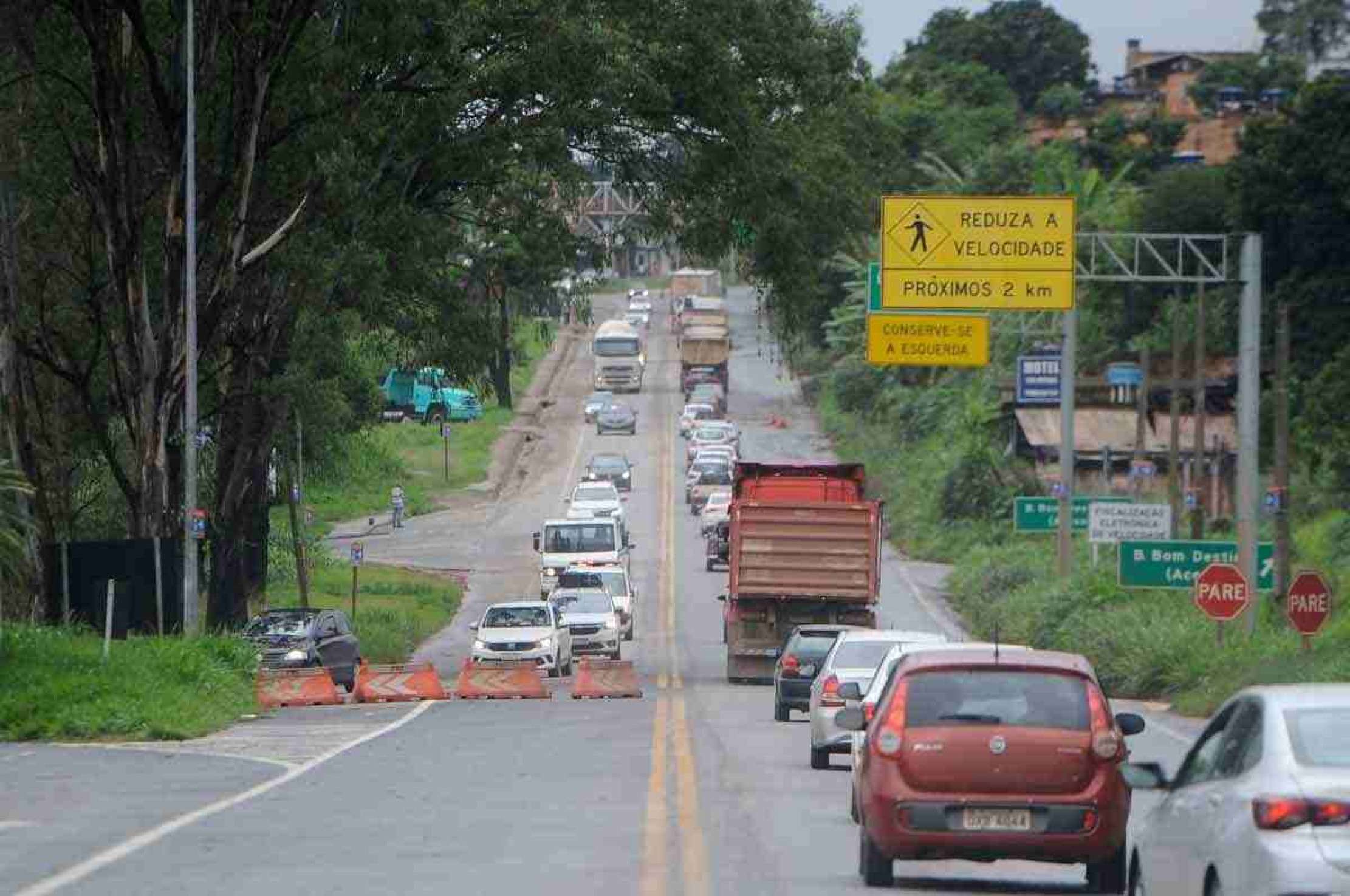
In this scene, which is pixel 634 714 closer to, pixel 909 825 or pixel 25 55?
pixel 25 55

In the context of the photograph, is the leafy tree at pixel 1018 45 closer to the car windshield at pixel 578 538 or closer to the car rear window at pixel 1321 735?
the car windshield at pixel 578 538

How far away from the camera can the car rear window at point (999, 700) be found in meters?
13.4

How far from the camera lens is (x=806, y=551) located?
39.8 m

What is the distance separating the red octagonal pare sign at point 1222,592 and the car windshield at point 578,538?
24914mm

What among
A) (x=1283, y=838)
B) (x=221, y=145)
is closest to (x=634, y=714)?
(x=221, y=145)

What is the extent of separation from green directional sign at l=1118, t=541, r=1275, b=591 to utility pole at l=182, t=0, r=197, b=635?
52.1ft

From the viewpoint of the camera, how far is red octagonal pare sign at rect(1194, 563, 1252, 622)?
36125 millimetres

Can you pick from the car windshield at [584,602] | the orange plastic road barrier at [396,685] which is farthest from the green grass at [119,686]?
the car windshield at [584,602]

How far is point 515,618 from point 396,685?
5.92 m

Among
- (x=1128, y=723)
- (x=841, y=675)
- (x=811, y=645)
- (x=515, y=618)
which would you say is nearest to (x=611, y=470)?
(x=515, y=618)

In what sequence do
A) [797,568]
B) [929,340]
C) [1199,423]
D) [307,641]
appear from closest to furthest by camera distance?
[307,641]
[797,568]
[929,340]
[1199,423]

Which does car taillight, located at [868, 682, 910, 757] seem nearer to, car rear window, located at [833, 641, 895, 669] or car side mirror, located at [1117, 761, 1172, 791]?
car side mirror, located at [1117, 761, 1172, 791]

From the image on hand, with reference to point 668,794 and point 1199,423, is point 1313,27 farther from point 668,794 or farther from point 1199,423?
point 668,794

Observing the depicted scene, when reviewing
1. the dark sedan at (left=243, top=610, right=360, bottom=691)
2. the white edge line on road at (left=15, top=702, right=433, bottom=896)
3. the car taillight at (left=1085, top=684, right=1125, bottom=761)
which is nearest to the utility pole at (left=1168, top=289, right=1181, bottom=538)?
the dark sedan at (left=243, top=610, right=360, bottom=691)
